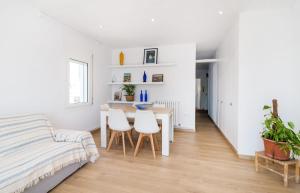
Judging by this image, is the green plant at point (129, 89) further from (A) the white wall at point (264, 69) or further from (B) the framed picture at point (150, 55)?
(A) the white wall at point (264, 69)

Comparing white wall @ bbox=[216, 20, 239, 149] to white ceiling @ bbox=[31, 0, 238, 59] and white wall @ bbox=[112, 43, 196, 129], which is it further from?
white wall @ bbox=[112, 43, 196, 129]

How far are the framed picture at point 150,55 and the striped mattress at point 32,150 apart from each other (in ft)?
9.75

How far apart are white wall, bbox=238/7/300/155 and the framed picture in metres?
2.42

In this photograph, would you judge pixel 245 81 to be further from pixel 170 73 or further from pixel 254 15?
pixel 170 73

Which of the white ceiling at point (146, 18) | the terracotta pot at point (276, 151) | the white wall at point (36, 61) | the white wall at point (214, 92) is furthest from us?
the white wall at point (214, 92)

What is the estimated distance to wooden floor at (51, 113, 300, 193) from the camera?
1.76m

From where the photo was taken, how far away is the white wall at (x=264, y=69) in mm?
2350

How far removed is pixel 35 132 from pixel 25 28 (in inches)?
65.4

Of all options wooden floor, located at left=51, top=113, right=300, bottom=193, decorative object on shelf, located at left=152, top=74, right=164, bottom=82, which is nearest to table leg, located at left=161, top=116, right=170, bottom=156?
wooden floor, located at left=51, top=113, right=300, bottom=193

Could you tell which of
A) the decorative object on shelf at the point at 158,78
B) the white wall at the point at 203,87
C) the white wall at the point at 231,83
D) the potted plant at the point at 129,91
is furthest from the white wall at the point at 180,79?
the white wall at the point at 203,87

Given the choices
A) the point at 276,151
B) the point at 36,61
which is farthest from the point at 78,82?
the point at 276,151

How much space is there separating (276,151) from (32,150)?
3018 mm

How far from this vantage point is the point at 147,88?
4680 mm

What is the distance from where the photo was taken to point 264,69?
2445 millimetres
